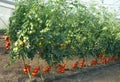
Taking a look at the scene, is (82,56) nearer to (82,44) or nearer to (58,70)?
(82,44)

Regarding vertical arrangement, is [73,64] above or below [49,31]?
below

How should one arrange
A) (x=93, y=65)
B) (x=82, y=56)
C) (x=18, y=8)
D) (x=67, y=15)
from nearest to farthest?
(x=18, y=8) < (x=67, y=15) < (x=82, y=56) < (x=93, y=65)

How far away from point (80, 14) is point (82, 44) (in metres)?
0.91

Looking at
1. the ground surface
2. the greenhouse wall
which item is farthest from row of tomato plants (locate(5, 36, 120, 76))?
the greenhouse wall

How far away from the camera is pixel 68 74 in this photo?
767 cm

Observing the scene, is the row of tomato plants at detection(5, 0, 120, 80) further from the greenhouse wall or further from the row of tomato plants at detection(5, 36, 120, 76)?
the greenhouse wall

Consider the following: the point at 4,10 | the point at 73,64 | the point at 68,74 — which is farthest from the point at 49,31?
the point at 4,10

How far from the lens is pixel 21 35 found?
19.2ft

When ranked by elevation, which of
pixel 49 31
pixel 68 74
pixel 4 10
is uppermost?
pixel 4 10

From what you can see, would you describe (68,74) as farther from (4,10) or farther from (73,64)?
(4,10)

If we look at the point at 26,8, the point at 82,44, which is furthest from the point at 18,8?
the point at 82,44

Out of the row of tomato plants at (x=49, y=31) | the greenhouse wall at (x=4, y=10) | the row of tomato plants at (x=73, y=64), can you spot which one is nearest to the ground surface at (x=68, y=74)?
the row of tomato plants at (x=73, y=64)

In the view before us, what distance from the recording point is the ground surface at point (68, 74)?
6.53 meters

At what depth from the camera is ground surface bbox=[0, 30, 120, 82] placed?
6.53 meters
